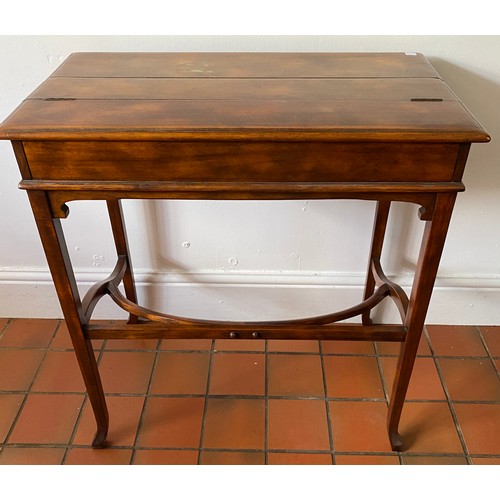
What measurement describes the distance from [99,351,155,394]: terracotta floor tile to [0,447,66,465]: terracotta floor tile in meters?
0.28

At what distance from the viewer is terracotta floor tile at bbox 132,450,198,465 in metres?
1.63

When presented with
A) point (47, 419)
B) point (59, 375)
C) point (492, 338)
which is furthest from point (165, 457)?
point (492, 338)

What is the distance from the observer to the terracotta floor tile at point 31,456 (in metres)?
1.63

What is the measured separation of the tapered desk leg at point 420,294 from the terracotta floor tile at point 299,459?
0.22 metres

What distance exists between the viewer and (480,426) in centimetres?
173

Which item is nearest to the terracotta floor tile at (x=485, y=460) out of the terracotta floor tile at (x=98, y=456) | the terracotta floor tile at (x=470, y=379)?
the terracotta floor tile at (x=470, y=379)

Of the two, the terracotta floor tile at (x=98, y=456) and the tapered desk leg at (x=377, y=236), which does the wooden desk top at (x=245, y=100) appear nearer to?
the tapered desk leg at (x=377, y=236)

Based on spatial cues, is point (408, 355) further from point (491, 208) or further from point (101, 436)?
point (101, 436)

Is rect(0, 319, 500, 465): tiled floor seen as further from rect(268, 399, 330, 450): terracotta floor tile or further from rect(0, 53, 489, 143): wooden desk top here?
rect(0, 53, 489, 143): wooden desk top

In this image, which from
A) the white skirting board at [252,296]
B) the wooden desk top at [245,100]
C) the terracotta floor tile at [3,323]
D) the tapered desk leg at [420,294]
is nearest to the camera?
the wooden desk top at [245,100]

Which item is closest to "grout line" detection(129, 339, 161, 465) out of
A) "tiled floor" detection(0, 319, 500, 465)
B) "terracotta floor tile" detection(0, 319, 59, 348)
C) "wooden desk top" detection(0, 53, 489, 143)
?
"tiled floor" detection(0, 319, 500, 465)

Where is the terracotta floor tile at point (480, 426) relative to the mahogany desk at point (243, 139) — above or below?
below
